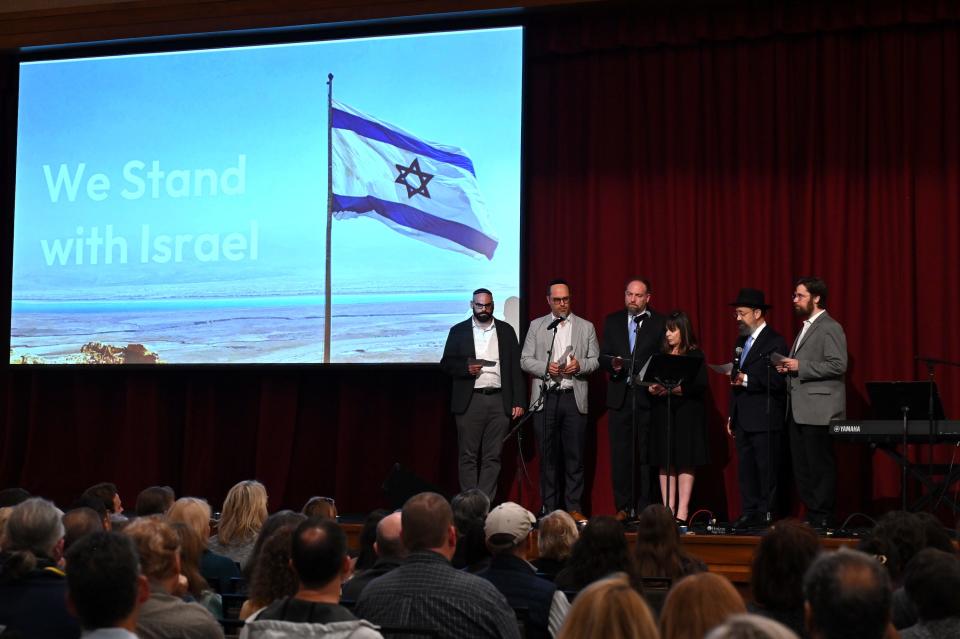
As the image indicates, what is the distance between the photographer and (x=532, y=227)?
29.3 feet

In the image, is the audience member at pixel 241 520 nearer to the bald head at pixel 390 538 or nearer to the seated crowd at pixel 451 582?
the seated crowd at pixel 451 582

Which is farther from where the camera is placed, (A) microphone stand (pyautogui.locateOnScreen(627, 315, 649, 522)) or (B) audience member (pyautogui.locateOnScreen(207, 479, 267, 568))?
(A) microphone stand (pyautogui.locateOnScreen(627, 315, 649, 522))

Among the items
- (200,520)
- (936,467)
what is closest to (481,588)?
(200,520)

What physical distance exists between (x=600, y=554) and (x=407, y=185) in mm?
5538

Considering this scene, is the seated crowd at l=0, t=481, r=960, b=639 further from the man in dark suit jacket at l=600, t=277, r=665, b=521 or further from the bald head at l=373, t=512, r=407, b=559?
the man in dark suit jacket at l=600, t=277, r=665, b=521

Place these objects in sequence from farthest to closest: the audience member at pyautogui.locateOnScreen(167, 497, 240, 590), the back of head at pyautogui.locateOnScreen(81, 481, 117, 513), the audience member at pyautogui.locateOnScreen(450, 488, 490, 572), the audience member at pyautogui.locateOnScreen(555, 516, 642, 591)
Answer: the back of head at pyautogui.locateOnScreen(81, 481, 117, 513)
the audience member at pyautogui.locateOnScreen(167, 497, 240, 590)
the audience member at pyautogui.locateOnScreen(450, 488, 490, 572)
the audience member at pyautogui.locateOnScreen(555, 516, 642, 591)

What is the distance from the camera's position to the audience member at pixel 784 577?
9.82 ft

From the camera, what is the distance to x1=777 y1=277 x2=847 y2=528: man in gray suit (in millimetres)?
6988

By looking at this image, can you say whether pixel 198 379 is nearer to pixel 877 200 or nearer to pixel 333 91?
pixel 333 91

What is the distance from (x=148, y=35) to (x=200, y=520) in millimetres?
6164

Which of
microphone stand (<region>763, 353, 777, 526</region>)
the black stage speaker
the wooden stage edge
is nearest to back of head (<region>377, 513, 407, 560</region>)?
the wooden stage edge

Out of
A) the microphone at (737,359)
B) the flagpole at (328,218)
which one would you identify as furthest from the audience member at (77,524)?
the flagpole at (328,218)

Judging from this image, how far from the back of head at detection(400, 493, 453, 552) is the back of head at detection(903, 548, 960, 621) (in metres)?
1.21

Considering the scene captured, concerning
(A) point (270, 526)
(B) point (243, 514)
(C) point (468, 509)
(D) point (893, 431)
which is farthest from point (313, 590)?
(D) point (893, 431)
